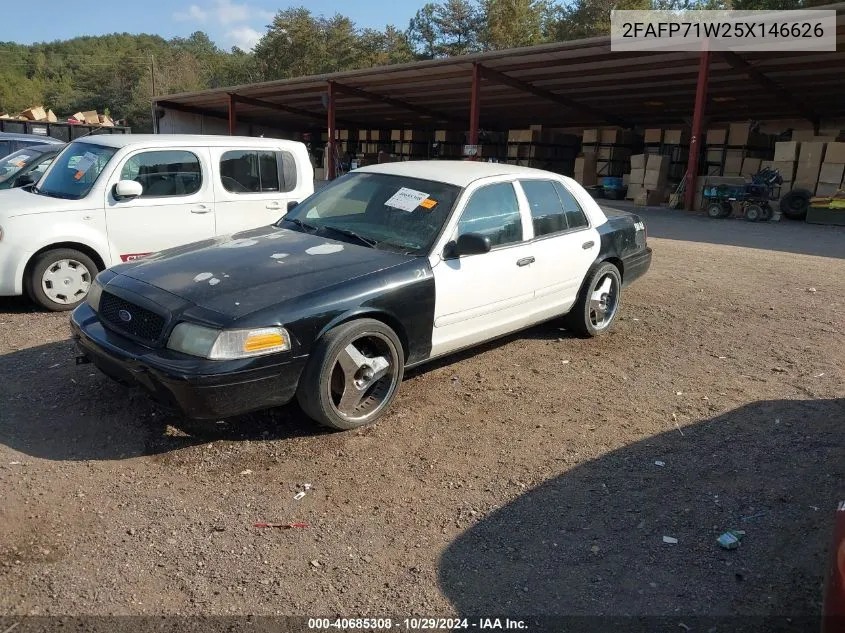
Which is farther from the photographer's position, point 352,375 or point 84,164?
point 84,164

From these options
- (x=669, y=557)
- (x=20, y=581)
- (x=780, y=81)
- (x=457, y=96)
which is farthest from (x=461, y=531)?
(x=457, y=96)

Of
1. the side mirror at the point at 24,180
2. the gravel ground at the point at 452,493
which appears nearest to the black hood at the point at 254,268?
the gravel ground at the point at 452,493

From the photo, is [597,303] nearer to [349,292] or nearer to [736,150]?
[349,292]

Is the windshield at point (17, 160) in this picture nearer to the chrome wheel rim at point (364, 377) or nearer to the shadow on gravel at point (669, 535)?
the chrome wheel rim at point (364, 377)

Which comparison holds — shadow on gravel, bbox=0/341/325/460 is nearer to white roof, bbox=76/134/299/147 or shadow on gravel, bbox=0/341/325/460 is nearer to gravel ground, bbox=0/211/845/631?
gravel ground, bbox=0/211/845/631

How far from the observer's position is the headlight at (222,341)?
3.49 meters

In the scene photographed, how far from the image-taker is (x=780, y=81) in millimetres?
20250

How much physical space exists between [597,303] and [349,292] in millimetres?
3113

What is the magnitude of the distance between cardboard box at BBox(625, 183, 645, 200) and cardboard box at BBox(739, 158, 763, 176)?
339cm

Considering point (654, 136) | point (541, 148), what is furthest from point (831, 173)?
point (541, 148)

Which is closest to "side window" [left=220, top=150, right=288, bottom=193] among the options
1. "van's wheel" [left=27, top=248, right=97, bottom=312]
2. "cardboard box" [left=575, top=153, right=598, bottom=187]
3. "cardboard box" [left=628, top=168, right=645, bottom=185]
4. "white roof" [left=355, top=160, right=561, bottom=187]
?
"van's wheel" [left=27, top=248, right=97, bottom=312]

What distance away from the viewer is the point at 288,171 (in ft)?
25.1

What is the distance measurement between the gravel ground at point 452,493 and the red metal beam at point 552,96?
1780 centimetres

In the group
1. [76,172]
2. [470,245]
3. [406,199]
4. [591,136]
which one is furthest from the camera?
[591,136]
